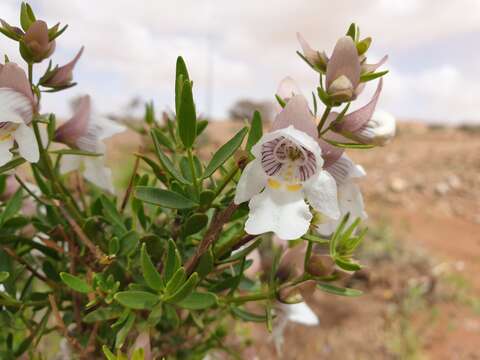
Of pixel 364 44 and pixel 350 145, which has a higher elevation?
pixel 364 44

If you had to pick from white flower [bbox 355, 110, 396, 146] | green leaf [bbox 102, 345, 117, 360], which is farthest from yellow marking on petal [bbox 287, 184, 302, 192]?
green leaf [bbox 102, 345, 117, 360]

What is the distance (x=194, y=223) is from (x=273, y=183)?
13cm

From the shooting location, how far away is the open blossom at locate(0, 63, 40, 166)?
0.63 m

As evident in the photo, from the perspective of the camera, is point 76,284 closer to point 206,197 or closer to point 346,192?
point 206,197

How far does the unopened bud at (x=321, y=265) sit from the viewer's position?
731 millimetres

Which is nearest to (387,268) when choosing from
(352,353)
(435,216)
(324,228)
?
(352,353)

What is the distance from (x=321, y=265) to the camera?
0.73 m

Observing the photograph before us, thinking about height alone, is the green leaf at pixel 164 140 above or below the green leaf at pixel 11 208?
above

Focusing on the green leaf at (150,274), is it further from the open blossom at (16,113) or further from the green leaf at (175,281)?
the open blossom at (16,113)

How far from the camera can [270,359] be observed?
2781 millimetres

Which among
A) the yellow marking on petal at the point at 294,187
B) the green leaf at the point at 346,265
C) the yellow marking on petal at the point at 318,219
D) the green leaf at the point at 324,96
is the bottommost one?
the green leaf at the point at 346,265

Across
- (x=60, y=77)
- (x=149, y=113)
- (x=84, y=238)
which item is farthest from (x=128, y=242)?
(x=149, y=113)

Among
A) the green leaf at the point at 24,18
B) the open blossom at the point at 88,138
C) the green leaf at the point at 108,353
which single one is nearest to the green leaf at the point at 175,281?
the green leaf at the point at 108,353

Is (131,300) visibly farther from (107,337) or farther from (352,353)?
(352,353)
